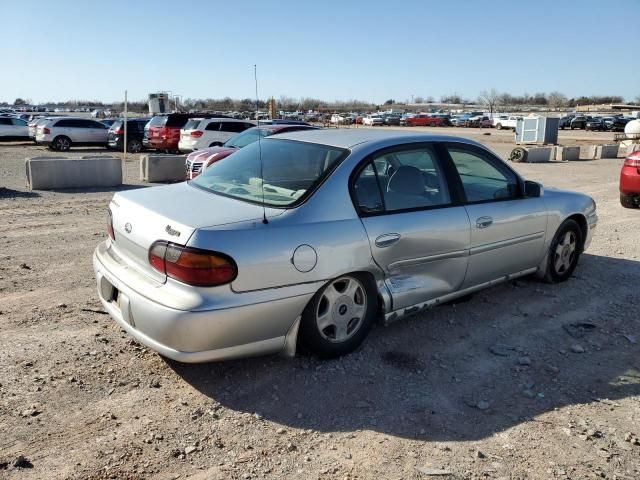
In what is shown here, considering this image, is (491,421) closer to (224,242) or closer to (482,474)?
(482,474)

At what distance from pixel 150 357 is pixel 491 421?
7.49 ft

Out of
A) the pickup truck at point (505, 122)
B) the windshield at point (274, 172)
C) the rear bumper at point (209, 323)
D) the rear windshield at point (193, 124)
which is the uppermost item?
the pickup truck at point (505, 122)

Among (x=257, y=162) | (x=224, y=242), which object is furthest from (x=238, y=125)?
(x=224, y=242)

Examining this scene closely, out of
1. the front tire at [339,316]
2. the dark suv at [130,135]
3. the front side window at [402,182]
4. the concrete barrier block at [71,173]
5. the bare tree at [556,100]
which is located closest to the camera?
the front tire at [339,316]

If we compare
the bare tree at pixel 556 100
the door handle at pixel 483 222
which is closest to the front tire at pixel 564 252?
the door handle at pixel 483 222

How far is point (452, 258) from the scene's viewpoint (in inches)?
168

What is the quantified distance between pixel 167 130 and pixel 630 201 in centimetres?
1688

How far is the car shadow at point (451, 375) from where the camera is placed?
10.7 feet

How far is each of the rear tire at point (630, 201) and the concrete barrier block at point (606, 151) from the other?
15.4 meters

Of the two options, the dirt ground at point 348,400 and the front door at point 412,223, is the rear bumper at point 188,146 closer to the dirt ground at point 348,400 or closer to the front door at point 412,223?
the dirt ground at point 348,400

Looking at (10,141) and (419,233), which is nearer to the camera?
(419,233)

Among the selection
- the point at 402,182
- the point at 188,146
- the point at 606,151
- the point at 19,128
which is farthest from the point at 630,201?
the point at 19,128

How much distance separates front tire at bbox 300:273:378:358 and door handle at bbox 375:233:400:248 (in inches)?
9.8

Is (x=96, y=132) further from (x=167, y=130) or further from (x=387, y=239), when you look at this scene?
(x=387, y=239)
